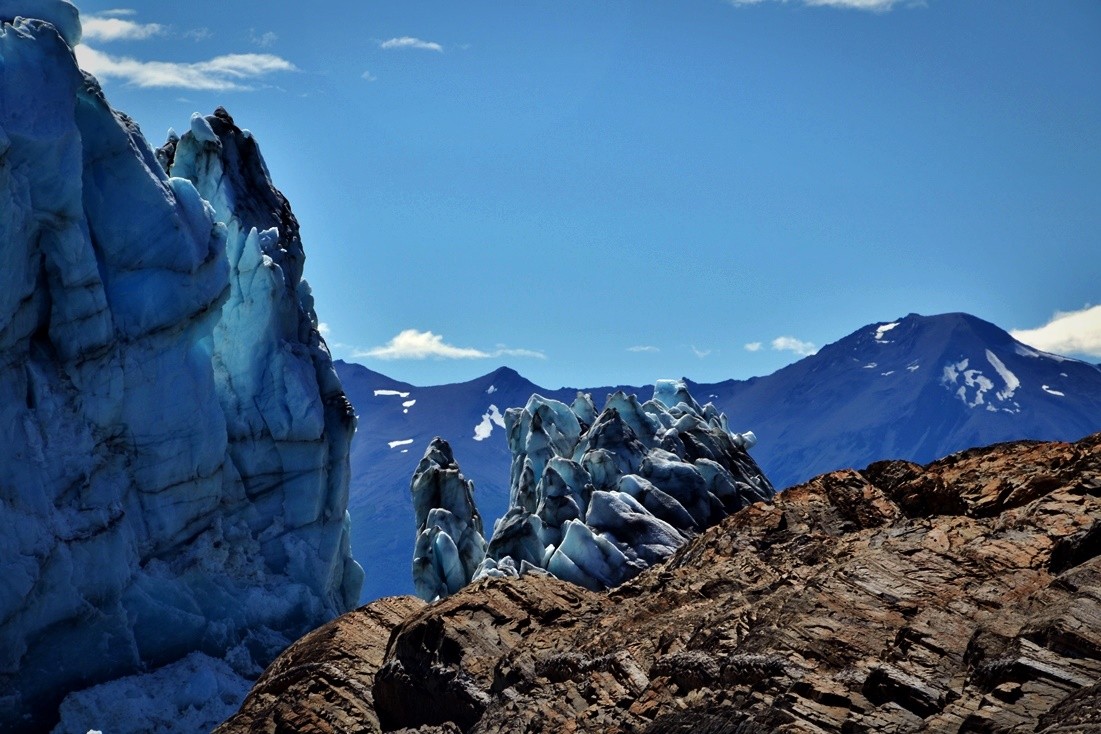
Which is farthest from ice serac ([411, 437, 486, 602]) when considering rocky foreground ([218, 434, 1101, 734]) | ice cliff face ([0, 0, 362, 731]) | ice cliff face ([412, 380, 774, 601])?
rocky foreground ([218, 434, 1101, 734])

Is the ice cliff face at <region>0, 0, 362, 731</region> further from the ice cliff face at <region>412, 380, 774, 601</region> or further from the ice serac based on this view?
the ice cliff face at <region>412, 380, 774, 601</region>

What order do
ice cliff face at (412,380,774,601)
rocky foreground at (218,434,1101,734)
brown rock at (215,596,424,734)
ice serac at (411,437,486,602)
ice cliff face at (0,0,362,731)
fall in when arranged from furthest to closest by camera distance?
ice serac at (411,437,486,602), ice cliff face at (412,380,774,601), ice cliff face at (0,0,362,731), brown rock at (215,596,424,734), rocky foreground at (218,434,1101,734)

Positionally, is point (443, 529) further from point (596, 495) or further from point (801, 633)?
point (801, 633)

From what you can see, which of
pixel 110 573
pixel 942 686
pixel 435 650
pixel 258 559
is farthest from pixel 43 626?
pixel 942 686

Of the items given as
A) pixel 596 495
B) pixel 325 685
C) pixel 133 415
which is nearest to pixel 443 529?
pixel 596 495

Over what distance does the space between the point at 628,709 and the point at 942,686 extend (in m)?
4.55

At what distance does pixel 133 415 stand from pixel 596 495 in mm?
16577

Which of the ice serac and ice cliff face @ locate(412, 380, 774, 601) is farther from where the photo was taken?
the ice serac

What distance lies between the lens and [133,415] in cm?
4550

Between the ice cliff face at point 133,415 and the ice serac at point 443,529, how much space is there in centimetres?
681

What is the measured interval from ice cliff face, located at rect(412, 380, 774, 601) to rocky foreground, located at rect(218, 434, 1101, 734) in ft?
73.1

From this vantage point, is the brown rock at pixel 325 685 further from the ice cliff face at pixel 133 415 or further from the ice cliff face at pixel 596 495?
the ice cliff face at pixel 596 495

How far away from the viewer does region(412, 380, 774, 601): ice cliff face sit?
164ft

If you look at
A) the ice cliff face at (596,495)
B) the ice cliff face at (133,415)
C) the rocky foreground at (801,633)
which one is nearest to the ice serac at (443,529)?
the ice cliff face at (596,495)
